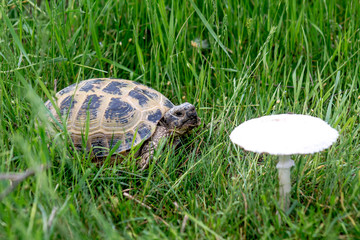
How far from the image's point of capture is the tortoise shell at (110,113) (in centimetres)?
328

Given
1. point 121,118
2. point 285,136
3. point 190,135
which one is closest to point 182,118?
point 190,135

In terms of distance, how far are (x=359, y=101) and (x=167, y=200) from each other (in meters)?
1.97

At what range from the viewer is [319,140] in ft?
6.84

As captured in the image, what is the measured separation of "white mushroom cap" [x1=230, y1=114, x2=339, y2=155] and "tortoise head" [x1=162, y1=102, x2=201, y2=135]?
1.06 meters

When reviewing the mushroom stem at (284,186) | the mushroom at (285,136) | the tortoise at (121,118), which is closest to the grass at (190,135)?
the mushroom stem at (284,186)

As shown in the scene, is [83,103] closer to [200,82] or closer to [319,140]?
[200,82]

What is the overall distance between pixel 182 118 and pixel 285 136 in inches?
53.1

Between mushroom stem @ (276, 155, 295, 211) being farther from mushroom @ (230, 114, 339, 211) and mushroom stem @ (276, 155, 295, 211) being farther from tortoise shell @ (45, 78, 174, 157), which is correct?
tortoise shell @ (45, 78, 174, 157)

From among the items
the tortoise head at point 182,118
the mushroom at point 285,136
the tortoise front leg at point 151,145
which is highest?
the mushroom at point 285,136

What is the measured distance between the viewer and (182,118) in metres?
3.34

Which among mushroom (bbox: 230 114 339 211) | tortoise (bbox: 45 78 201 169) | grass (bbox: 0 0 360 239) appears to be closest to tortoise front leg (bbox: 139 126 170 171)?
tortoise (bbox: 45 78 201 169)

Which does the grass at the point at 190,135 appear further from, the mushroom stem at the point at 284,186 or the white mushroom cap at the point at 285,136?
the white mushroom cap at the point at 285,136

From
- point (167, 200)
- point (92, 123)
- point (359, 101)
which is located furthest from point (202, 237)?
point (359, 101)

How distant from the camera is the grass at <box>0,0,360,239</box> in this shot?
2238mm
